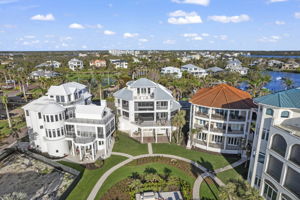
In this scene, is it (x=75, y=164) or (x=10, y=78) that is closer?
(x=75, y=164)

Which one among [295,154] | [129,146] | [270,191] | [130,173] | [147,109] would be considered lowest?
[130,173]

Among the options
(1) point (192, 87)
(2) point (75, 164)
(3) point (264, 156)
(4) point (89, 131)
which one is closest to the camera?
(3) point (264, 156)

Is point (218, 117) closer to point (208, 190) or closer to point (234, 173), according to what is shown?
point (234, 173)

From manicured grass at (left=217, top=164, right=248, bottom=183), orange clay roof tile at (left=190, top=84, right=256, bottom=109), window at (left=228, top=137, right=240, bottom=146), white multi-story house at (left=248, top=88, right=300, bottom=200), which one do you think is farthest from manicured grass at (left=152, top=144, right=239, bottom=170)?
orange clay roof tile at (left=190, top=84, right=256, bottom=109)

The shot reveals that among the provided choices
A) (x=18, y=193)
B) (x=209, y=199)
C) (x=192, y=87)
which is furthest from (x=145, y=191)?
(x=192, y=87)

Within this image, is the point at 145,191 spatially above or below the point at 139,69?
below

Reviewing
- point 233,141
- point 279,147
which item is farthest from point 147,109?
point 279,147

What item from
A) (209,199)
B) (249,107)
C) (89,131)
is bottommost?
(209,199)

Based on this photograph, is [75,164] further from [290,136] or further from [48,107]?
[290,136]
